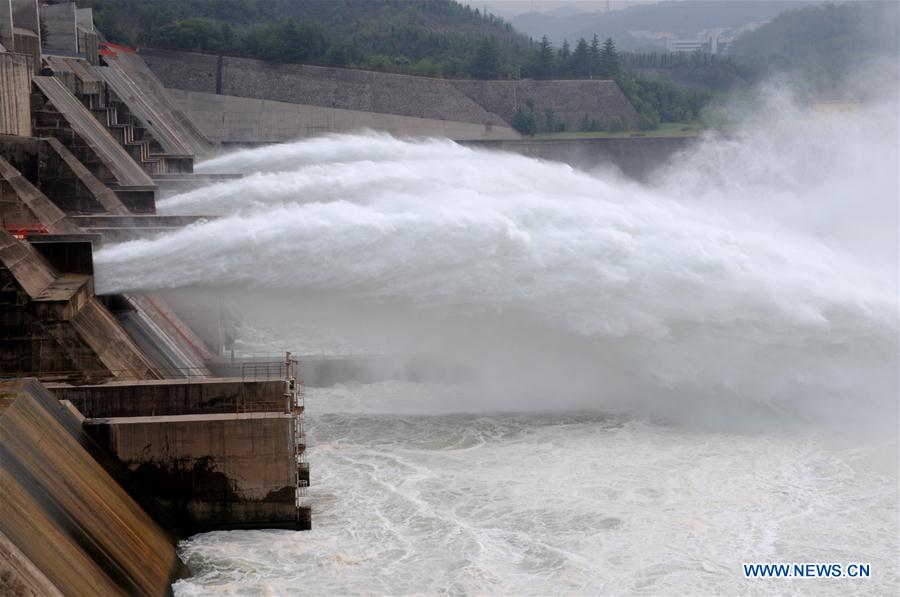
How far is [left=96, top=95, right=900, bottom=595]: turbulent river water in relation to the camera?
16.6m

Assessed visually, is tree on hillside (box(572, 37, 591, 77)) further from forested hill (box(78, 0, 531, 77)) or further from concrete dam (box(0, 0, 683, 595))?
concrete dam (box(0, 0, 683, 595))

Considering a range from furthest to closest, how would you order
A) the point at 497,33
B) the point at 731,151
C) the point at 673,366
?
the point at 497,33 < the point at 731,151 < the point at 673,366

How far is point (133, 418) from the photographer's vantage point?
56.4 feet

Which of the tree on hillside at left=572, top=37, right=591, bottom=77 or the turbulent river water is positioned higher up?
the tree on hillside at left=572, top=37, right=591, bottom=77

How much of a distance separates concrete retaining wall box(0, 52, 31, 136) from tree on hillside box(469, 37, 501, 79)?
5875 centimetres

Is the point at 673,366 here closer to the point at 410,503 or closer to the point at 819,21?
the point at 410,503

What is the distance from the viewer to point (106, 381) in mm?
18484

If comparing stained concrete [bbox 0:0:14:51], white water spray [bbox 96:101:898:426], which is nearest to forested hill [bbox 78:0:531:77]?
stained concrete [bbox 0:0:14:51]

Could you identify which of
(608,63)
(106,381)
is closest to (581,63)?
(608,63)

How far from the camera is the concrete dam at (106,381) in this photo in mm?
14234

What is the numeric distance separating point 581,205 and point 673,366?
3706 millimetres

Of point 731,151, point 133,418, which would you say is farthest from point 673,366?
point 731,151

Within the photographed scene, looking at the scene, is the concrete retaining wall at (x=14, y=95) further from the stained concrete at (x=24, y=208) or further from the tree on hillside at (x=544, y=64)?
the tree on hillside at (x=544, y=64)

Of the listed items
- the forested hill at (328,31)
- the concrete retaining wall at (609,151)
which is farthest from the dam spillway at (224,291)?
the forested hill at (328,31)
